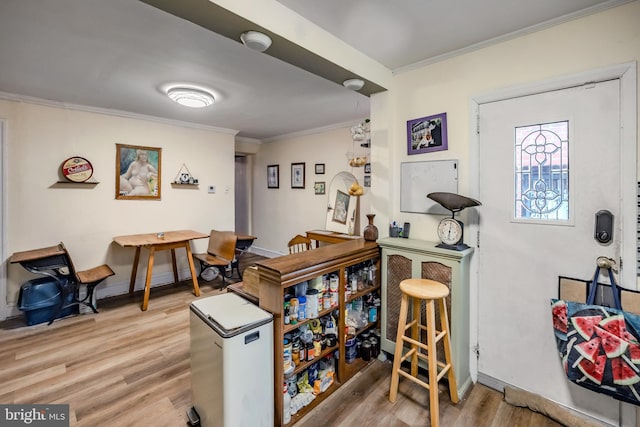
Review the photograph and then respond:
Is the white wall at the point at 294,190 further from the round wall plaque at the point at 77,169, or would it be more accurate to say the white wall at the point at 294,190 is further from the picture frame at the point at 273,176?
the round wall plaque at the point at 77,169

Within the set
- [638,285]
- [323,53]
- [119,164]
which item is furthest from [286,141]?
[638,285]

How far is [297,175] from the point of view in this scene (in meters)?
5.11

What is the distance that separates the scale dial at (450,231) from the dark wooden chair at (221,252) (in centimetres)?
269

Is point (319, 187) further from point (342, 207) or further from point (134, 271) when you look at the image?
point (134, 271)

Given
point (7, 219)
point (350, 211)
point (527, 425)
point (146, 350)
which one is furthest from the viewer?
point (350, 211)

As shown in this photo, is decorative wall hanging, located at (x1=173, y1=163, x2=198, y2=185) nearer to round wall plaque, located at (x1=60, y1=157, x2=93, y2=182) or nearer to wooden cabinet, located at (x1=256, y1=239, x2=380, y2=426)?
round wall plaque, located at (x1=60, y1=157, x2=93, y2=182)

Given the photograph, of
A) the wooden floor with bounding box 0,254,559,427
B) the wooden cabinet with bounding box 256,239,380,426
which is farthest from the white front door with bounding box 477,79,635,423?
the wooden cabinet with bounding box 256,239,380,426

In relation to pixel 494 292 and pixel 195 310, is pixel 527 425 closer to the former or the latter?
pixel 494 292

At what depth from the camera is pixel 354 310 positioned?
225 centimetres

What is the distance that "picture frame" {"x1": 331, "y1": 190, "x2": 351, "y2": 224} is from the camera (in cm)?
418

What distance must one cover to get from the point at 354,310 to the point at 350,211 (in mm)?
2025

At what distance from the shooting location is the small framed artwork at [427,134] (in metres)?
2.15

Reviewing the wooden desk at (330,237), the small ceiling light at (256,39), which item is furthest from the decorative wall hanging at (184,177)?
the small ceiling light at (256,39)

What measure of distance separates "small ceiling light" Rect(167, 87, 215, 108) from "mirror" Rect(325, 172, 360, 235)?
2.10 meters
